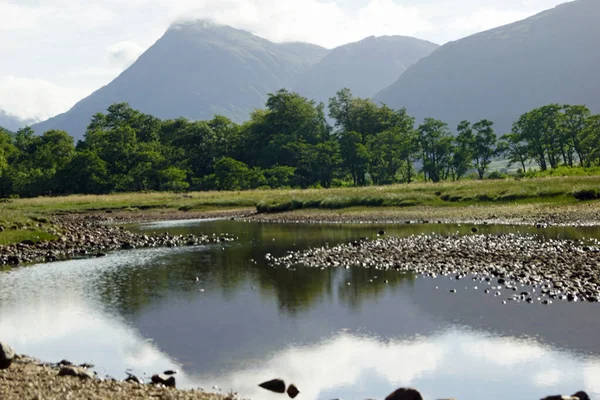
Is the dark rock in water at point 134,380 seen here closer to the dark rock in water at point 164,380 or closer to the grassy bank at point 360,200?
the dark rock in water at point 164,380

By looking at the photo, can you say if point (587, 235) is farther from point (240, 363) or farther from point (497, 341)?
point (240, 363)

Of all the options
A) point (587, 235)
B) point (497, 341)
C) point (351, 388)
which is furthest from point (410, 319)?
point (587, 235)

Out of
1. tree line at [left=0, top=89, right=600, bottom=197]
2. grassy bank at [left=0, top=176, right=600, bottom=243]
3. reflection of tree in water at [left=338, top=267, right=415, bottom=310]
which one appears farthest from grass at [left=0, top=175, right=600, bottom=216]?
reflection of tree in water at [left=338, top=267, right=415, bottom=310]

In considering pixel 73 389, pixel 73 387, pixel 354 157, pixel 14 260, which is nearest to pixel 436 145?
pixel 354 157

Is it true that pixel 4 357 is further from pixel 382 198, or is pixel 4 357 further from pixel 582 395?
pixel 382 198

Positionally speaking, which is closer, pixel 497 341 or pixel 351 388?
pixel 351 388

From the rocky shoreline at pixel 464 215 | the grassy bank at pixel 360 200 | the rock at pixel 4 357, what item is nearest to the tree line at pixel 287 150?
the grassy bank at pixel 360 200

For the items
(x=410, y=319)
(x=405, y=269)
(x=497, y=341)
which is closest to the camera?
(x=497, y=341)

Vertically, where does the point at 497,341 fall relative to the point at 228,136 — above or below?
below

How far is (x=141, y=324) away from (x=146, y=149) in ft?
402

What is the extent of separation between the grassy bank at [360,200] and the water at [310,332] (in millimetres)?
22746

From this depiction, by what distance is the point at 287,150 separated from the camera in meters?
137

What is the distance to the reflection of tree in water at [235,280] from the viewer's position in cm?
2544

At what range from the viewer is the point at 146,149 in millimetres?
139375
